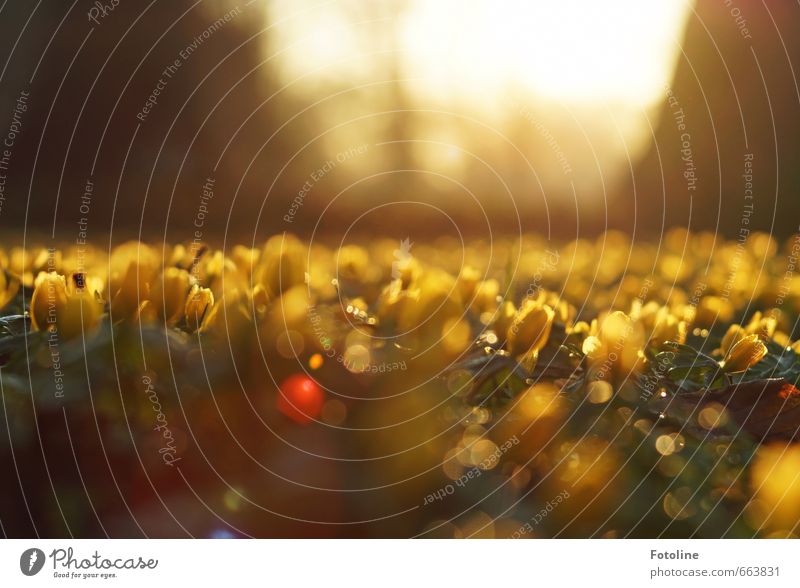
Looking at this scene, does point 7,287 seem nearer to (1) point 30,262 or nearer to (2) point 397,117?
(1) point 30,262

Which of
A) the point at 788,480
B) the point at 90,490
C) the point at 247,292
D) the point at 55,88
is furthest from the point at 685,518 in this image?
the point at 55,88

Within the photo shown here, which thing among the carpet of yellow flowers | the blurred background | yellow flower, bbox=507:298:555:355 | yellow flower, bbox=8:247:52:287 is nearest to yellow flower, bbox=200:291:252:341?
the carpet of yellow flowers

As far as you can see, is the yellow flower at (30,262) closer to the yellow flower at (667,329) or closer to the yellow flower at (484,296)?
the yellow flower at (484,296)

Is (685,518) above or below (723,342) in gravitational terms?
below

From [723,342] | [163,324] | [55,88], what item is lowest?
[723,342]

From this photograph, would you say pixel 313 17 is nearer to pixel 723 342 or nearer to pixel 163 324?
pixel 163 324

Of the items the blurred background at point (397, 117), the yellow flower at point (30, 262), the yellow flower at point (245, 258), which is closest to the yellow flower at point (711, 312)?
the blurred background at point (397, 117)
